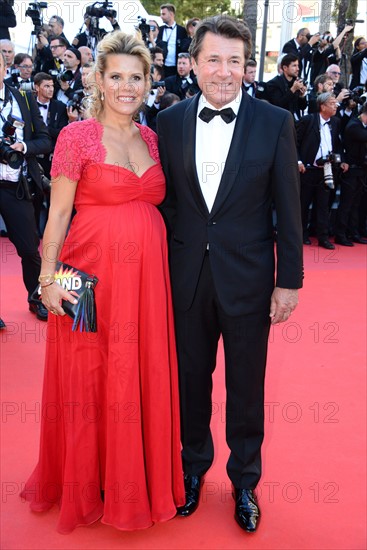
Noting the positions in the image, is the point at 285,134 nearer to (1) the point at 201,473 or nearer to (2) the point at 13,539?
(1) the point at 201,473

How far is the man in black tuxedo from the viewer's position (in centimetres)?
189

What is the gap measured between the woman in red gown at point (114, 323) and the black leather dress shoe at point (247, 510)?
0.82ft

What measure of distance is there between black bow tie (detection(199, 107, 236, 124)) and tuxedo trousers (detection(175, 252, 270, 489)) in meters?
0.45

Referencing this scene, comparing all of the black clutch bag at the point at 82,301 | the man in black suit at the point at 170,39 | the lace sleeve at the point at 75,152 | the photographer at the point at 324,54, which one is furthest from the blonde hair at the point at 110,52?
the photographer at the point at 324,54

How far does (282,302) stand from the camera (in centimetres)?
200

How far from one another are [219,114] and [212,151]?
0.12 metres

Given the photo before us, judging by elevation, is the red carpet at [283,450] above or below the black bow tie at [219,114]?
below

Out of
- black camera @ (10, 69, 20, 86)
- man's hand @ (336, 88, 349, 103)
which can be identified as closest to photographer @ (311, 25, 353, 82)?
man's hand @ (336, 88, 349, 103)

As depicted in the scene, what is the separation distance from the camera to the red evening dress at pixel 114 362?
190 centimetres

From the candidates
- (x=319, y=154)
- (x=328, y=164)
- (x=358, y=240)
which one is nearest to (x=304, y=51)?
(x=319, y=154)

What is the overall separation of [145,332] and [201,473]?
0.68 metres

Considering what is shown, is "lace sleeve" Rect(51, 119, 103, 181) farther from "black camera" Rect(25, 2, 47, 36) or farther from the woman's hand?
"black camera" Rect(25, 2, 47, 36)

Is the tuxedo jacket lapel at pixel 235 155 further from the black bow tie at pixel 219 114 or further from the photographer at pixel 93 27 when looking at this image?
the photographer at pixel 93 27

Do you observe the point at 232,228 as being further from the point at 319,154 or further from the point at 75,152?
the point at 319,154
